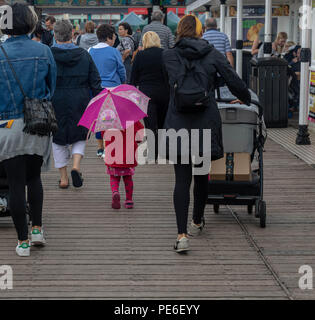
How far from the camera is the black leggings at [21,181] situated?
18.1ft

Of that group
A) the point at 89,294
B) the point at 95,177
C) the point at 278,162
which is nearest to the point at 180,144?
the point at 89,294

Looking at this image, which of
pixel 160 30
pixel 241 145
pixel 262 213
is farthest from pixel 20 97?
pixel 160 30

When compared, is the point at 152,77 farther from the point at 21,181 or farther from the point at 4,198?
the point at 21,181

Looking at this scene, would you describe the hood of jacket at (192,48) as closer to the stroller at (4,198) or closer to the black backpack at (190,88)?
the black backpack at (190,88)

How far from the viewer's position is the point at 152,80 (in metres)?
9.27

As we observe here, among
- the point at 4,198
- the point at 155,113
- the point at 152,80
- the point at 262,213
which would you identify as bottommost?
the point at 262,213

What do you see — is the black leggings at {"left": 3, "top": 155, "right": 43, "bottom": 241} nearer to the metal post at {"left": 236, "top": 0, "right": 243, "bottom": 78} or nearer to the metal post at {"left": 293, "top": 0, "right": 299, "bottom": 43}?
the metal post at {"left": 236, "top": 0, "right": 243, "bottom": 78}

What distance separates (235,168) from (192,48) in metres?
1.45

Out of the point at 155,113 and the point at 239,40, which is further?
the point at 239,40

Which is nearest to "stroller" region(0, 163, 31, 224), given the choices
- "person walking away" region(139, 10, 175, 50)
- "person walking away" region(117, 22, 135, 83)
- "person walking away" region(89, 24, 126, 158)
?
"person walking away" region(89, 24, 126, 158)

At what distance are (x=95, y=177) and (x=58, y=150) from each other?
952 mm

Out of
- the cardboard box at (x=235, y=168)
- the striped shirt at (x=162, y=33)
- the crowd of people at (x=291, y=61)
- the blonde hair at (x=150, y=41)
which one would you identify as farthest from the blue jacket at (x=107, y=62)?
the crowd of people at (x=291, y=61)

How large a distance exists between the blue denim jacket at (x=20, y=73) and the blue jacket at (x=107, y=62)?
4190 mm

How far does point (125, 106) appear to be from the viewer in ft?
22.4
